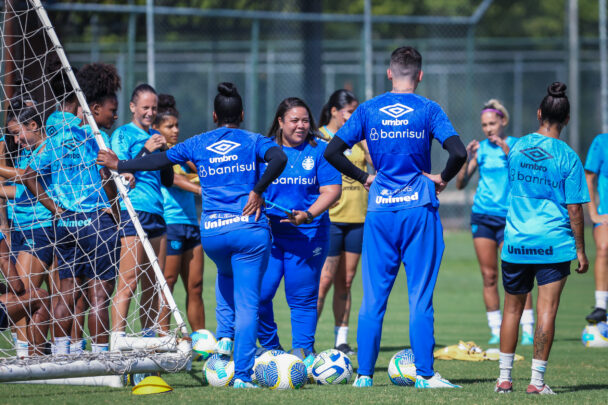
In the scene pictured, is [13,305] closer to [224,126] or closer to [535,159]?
[224,126]

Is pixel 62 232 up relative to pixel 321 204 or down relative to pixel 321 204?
down

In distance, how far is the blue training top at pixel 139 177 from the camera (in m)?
7.34

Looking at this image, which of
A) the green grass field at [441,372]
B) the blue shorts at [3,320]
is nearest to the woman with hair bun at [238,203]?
the green grass field at [441,372]

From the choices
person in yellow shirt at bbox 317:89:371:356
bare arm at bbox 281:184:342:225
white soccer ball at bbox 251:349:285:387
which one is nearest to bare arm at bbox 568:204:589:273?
bare arm at bbox 281:184:342:225

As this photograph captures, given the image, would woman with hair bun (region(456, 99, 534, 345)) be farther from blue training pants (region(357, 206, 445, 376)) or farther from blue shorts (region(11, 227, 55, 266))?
blue shorts (region(11, 227, 55, 266))

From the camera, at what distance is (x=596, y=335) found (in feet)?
29.9

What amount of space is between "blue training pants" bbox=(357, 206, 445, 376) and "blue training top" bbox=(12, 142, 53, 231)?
8.98 feet

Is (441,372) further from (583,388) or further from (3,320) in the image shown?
(3,320)

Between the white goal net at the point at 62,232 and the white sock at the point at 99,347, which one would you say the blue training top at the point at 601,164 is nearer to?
the white goal net at the point at 62,232

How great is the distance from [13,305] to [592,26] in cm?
3207

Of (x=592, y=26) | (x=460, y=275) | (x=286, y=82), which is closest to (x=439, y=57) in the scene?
(x=286, y=82)

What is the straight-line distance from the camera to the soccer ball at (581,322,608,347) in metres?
9.07

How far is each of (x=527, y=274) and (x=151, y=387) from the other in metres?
2.78

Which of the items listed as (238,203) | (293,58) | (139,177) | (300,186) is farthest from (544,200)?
(293,58)
